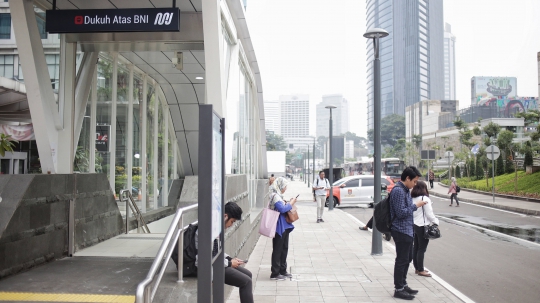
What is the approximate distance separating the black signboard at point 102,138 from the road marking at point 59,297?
285 inches

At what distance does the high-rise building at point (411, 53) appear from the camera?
5763 inches

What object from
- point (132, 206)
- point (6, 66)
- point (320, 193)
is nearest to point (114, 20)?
point (132, 206)

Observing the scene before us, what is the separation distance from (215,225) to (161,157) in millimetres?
13726

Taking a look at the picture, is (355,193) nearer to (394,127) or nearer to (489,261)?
(489,261)

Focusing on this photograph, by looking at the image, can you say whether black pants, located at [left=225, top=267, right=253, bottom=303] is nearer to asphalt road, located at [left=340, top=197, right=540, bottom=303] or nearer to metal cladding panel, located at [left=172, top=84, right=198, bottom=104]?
asphalt road, located at [left=340, top=197, right=540, bottom=303]

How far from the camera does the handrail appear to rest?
3.27 meters

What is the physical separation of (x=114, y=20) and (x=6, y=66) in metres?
14.1

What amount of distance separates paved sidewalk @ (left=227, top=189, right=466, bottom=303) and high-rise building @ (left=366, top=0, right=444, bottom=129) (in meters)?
139

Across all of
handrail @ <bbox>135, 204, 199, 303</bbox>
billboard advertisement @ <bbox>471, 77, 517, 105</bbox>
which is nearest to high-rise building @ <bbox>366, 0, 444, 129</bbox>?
billboard advertisement @ <bbox>471, 77, 517, 105</bbox>

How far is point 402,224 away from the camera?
7.05 m

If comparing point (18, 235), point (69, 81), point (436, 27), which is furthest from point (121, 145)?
point (436, 27)

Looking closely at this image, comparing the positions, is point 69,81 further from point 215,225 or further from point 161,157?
point 161,157

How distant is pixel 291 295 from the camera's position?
7.29m

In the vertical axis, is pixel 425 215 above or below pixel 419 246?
above
